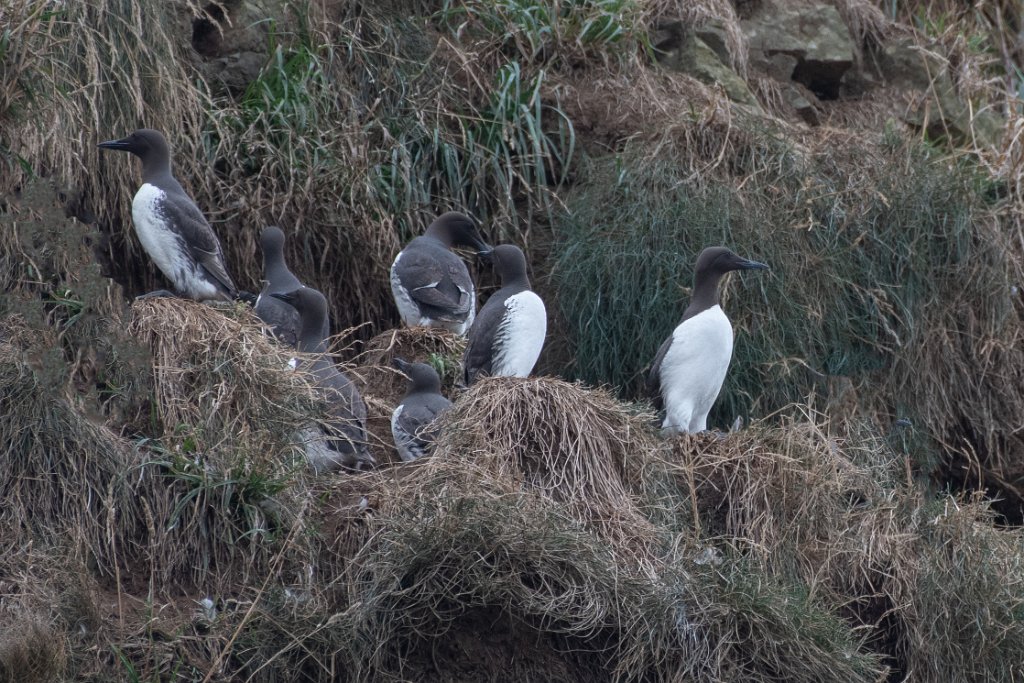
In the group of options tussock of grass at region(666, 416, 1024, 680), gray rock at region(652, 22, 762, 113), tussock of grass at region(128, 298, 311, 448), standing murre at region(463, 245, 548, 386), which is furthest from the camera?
gray rock at region(652, 22, 762, 113)

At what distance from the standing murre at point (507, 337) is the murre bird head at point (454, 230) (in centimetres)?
96

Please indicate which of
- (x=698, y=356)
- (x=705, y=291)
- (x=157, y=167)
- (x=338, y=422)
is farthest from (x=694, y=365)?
(x=157, y=167)

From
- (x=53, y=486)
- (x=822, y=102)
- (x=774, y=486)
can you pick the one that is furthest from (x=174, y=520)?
(x=822, y=102)

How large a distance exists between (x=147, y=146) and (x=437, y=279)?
1522 mm

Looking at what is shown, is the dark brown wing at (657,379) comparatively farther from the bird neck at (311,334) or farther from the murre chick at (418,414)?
the bird neck at (311,334)

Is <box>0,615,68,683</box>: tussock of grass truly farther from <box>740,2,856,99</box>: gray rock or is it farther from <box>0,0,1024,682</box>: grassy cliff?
<box>740,2,856,99</box>: gray rock

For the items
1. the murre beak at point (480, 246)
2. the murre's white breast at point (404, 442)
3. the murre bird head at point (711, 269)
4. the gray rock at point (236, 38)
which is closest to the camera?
the murre's white breast at point (404, 442)

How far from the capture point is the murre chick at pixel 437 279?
760cm

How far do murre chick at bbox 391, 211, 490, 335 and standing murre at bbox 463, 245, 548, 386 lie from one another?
1.87ft

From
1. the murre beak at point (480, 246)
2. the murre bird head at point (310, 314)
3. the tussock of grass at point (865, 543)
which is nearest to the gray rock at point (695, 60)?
the murre beak at point (480, 246)

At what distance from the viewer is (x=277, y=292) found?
7344mm

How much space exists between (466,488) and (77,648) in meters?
1.44

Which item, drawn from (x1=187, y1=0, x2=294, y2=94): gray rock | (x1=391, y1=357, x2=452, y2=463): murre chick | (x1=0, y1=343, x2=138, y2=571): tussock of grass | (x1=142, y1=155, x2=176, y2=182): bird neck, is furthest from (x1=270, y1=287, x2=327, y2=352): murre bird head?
(x1=187, y1=0, x2=294, y2=94): gray rock

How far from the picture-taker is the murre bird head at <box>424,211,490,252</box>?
8.00 m
